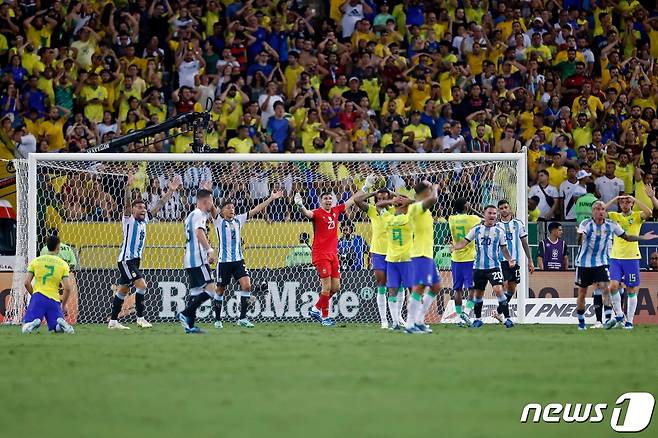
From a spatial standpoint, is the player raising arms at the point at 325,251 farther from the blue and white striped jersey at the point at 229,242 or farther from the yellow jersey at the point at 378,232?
the blue and white striped jersey at the point at 229,242

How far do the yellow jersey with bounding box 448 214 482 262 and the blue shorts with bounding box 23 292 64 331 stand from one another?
6.26 m

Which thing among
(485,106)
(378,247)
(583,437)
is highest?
(485,106)

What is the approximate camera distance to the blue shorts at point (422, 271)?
17.7m

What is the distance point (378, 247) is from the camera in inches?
800

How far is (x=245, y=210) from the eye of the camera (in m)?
22.7

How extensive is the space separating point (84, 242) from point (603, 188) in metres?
10.4

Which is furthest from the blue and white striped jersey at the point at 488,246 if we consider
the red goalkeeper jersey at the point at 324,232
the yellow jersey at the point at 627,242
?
the red goalkeeper jersey at the point at 324,232

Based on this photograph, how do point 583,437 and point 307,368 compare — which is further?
point 307,368

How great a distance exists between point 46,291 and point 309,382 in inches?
317

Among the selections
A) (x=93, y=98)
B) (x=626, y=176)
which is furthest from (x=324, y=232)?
(x=626, y=176)

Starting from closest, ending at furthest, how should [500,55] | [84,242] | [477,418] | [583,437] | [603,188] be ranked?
[583,437] < [477,418] < [84,242] < [603,188] < [500,55]

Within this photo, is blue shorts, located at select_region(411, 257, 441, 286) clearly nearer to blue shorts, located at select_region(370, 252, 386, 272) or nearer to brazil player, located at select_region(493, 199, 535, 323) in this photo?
blue shorts, located at select_region(370, 252, 386, 272)

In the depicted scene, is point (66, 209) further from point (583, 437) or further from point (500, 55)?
point (583, 437)

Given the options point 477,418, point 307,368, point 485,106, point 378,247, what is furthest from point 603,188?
point 477,418
